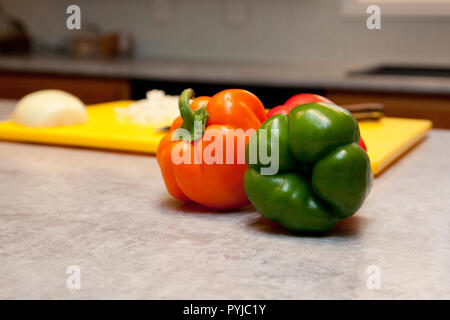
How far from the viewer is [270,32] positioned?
10.1 feet

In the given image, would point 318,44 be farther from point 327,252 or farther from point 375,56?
point 327,252

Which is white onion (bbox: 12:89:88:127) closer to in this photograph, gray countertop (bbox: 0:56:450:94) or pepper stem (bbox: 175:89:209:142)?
pepper stem (bbox: 175:89:209:142)

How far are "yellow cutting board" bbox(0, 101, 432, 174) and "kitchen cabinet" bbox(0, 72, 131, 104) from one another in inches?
45.4

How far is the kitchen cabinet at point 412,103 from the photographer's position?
2090 mm

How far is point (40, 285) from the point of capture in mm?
561

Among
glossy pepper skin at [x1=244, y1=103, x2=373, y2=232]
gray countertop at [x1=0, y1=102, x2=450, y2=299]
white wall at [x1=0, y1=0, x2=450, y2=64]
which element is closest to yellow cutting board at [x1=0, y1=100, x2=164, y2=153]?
gray countertop at [x1=0, y1=102, x2=450, y2=299]

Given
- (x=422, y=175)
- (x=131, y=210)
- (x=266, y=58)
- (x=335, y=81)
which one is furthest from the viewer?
(x=266, y=58)

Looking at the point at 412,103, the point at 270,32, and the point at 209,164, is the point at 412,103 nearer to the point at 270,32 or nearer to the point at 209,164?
the point at 270,32

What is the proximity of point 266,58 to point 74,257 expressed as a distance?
256cm

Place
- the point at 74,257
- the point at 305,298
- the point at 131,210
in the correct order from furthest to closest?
the point at 131,210 → the point at 74,257 → the point at 305,298

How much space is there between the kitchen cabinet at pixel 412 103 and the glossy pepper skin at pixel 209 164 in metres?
1.44

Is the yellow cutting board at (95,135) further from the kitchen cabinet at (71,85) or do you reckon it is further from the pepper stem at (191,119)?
the kitchen cabinet at (71,85)

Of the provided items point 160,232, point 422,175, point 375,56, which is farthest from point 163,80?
point 160,232

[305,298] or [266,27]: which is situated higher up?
[266,27]
